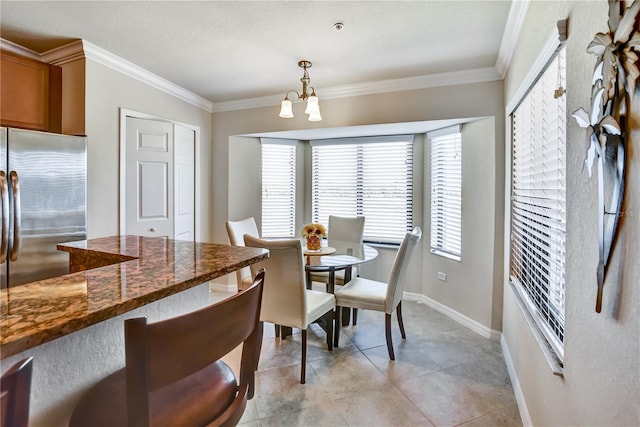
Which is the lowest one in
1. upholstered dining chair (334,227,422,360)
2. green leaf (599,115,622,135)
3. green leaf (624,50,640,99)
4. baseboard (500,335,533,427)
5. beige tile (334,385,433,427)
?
beige tile (334,385,433,427)

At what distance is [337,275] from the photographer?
3.34m

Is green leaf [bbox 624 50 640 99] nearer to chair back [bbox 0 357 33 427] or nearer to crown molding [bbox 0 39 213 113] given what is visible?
chair back [bbox 0 357 33 427]

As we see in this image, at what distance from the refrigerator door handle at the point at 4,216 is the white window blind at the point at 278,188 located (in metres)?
2.65

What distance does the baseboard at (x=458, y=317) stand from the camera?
289 centimetres

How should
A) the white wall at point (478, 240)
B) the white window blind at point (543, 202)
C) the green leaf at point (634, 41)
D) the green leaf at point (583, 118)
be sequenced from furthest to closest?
the white wall at point (478, 240) < the white window blind at point (543, 202) < the green leaf at point (583, 118) < the green leaf at point (634, 41)

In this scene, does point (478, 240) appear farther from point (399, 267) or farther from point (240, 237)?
point (240, 237)

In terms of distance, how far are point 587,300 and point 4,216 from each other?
10.0 feet

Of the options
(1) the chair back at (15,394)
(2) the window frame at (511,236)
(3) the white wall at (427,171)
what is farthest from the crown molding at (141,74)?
(2) the window frame at (511,236)

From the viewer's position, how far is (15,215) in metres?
2.07

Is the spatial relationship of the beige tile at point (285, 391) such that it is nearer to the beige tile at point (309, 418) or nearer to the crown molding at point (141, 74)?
the beige tile at point (309, 418)

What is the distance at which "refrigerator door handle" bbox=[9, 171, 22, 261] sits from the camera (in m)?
2.05

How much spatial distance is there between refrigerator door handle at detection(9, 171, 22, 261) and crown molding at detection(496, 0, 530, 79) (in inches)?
131

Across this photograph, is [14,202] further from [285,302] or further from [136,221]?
[285,302]

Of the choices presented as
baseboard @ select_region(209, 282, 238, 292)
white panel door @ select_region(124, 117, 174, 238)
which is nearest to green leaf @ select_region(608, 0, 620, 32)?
white panel door @ select_region(124, 117, 174, 238)
